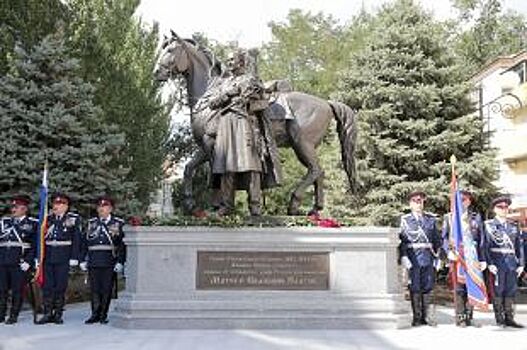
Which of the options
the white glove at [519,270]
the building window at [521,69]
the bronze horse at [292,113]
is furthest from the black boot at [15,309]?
the building window at [521,69]

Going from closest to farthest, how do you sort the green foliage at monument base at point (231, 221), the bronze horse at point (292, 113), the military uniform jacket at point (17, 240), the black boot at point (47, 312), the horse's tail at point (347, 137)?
the green foliage at monument base at point (231, 221) → the black boot at point (47, 312) → the military uniform jacket at point (17, 240) → the bronze horse at point (292, 113) → the horse's tail at point (347, 137)

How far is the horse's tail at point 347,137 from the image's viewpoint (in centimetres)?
1171

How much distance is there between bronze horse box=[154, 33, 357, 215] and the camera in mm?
11203

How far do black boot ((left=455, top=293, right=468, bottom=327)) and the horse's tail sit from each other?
2.51 meters

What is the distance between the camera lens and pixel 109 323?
33.5 ft

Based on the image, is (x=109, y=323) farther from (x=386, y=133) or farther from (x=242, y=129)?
(x=386, y=133)

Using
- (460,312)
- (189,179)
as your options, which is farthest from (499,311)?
(189,179)

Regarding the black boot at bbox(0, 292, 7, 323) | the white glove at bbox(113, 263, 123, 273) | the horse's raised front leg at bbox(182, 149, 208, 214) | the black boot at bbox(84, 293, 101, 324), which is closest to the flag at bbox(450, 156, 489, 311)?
the horse's raised front leg at bbox(182, 149, 208, 214)

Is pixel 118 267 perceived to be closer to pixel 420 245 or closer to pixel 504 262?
pixel 420 245

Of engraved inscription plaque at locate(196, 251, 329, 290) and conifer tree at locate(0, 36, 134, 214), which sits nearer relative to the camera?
engraved inscription plaque at locate(196, 251, 329, 290)

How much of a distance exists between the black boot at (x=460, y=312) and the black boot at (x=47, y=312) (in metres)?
5.88

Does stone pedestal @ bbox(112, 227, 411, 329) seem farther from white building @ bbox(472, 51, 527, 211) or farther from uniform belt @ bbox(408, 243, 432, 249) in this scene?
white building @ bbox(472, 51, 527, 211)

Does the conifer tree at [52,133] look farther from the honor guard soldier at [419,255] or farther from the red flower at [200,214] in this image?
the honor guard soldier at [419,255]

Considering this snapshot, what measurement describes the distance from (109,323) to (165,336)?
154 cm
